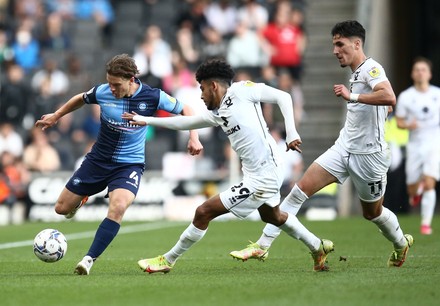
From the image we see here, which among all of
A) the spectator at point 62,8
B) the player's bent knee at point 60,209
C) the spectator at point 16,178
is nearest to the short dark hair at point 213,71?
the player's bent knee at point 60,209

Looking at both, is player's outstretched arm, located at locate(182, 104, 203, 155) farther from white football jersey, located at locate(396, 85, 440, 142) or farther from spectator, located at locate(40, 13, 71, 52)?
spectator, located at locate(40, 13, 71, 52)

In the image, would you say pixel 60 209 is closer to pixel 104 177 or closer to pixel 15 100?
pixel 104 177

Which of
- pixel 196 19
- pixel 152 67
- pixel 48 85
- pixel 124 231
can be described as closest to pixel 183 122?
pixel 124 231

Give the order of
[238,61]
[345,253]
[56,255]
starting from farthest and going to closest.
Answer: [238,61]
[345,253]
[56,255]

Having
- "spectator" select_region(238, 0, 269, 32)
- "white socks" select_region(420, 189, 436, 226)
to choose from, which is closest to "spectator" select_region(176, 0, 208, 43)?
"spectator" select_region(238, 0, 269, 32)

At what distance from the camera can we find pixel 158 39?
2470cm

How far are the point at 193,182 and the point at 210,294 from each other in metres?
13.4

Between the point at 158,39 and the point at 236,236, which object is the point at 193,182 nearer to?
the point at 158,39

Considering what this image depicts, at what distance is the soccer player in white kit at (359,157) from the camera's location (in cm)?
1066

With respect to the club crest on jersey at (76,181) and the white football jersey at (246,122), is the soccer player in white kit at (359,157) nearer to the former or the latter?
the white football jersey at (246,122)

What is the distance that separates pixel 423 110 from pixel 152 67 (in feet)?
30.8

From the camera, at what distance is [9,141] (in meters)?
23.7

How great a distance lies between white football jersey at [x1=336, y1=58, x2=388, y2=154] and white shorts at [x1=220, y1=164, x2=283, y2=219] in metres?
1.12

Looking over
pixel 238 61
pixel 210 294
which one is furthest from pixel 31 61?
pixel 210 294
